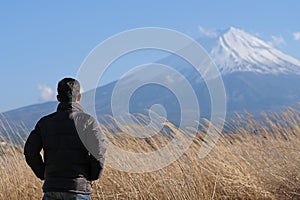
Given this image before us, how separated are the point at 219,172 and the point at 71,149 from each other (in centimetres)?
252

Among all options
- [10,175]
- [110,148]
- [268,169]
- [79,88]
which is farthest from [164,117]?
[79,88]

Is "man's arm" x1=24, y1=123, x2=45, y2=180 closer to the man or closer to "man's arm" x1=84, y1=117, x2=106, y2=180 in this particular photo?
the man

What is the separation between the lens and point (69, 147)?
3822 millimetres

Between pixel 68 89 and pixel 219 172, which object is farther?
pixel 219 172

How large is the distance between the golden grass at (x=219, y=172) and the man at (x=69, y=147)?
207 cm

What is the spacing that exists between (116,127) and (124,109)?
45cm

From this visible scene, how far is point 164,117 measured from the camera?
Result: 264 inches

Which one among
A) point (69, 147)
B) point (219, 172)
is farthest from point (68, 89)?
point (219, 172)

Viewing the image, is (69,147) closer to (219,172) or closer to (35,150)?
(35,150)

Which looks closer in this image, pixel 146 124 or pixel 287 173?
pixel 287 173

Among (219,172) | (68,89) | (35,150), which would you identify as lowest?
(219,172)

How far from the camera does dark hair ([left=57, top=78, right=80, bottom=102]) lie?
390 cm

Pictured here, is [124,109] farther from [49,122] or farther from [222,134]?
[49,122]

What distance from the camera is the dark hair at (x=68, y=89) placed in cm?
390
